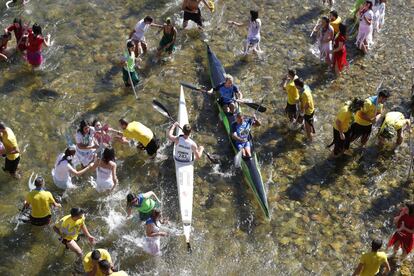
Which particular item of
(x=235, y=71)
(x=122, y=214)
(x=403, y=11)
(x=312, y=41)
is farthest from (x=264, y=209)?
(x=403, y=11)

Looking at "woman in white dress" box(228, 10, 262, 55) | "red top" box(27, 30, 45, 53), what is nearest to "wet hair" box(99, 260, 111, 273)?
"red top" box(27, 30, 45, 53)

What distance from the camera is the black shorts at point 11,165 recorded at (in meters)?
12.0

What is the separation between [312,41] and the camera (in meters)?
18.0

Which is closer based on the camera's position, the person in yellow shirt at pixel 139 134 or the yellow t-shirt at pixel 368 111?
the person in yellow shirt at pixel 139 134

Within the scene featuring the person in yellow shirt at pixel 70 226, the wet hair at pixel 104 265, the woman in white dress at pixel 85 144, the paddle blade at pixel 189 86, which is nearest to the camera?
the wet hair at pixel 104 265

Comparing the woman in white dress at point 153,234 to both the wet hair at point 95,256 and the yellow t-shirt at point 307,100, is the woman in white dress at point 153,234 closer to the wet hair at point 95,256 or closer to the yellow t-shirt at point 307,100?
the wet hair at point 95,256

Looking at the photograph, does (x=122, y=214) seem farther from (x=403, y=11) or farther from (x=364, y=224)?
(x=403, y=11)

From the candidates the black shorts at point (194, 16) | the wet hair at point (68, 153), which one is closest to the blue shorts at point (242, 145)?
the wet hair at point (68, 153)

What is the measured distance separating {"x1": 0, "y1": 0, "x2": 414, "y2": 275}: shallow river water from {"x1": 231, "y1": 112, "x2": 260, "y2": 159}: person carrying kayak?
515 millimetres

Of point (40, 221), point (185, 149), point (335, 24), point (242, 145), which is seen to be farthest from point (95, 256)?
point (335, 24)

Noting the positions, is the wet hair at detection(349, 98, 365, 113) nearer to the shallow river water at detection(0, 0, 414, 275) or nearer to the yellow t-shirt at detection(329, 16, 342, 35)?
the shallow river water at detection(0, 0, 414, 275)

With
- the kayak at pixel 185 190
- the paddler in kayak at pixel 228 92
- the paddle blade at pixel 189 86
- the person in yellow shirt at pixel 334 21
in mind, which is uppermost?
the person in yellow shirt at pixel 334 21

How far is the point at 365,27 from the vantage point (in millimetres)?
17109

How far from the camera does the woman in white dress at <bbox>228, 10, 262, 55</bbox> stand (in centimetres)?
1620
